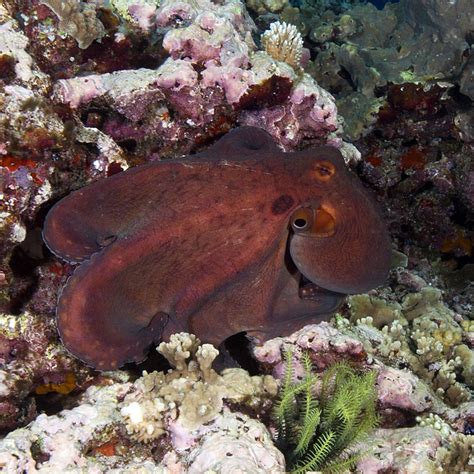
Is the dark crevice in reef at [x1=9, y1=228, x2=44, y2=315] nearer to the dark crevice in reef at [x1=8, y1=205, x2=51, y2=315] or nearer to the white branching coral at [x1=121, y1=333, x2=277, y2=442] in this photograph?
the dark crevice in reef at [x1=8, y1=205, x2=51, y2=315]

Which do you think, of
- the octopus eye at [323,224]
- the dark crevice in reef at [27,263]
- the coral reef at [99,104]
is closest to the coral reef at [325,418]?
the octopus eye at [323,224]

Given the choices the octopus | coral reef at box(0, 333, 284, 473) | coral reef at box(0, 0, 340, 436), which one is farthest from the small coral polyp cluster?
coral reef at box(0, 0, 340, 436)

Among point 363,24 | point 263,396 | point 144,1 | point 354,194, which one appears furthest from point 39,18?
point 363,24

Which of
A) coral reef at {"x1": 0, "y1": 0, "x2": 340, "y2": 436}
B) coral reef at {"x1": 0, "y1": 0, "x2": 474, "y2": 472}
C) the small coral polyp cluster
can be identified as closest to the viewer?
coral reef at {"x1": 0, "y1": 0, "x2": 474, "y2": 472}

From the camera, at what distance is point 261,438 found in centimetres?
309

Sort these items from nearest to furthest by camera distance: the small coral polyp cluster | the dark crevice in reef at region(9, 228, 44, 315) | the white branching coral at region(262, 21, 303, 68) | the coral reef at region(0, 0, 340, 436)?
the coral reef at region(0, 0, 340, 436)
the dark crevice in reef at region(9, 228, 44, 315)
the small coral polyp cluster
the white branching coral at region(262, 21, 303, 68)

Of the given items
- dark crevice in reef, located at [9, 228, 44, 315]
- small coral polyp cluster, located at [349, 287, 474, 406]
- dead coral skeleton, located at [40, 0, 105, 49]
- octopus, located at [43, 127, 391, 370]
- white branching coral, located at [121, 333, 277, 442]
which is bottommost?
small coral polyp cluster, located at [349, 287, 474, 406]

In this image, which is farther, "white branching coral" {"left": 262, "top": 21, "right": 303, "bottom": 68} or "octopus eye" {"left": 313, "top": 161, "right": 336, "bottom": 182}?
"white branching coral" {"left": 262, "top": 21, "right": 303, "bottom": 68}

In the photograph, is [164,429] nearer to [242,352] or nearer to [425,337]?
[242,352]

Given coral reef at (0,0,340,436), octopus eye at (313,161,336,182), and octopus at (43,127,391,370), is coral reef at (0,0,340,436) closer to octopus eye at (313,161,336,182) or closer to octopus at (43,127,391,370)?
octopus at (43,127,391,370)

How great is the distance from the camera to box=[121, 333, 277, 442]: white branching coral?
124 inches

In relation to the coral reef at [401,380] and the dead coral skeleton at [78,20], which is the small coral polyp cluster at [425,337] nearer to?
the coral reef at [401,380]

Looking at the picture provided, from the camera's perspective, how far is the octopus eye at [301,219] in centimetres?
316

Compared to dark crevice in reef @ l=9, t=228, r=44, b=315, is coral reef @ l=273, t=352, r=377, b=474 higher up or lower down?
lower down
